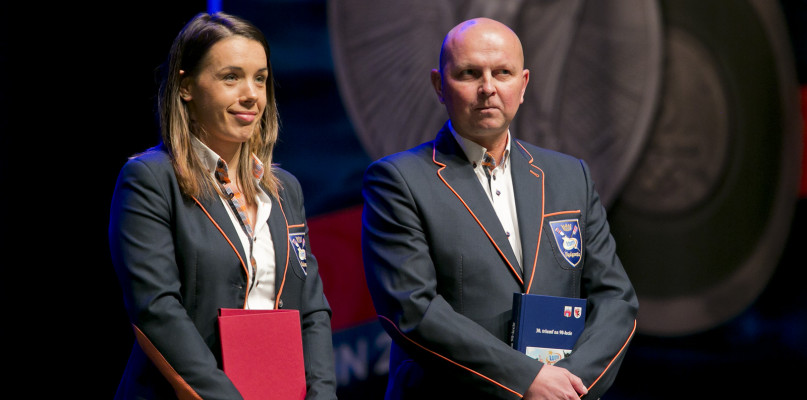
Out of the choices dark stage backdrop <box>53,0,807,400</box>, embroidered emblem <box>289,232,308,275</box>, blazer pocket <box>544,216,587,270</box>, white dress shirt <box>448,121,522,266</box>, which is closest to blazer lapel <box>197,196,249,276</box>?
embroidered emblem <box>289,232,308,275</box>

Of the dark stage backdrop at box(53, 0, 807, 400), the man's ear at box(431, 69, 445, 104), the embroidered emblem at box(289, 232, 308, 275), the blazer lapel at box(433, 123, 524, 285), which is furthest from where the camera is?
the dark stage backdrop at box(53, 0, 807, 400)

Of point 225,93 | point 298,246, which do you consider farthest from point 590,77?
point 225,93

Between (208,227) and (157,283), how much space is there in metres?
0.21

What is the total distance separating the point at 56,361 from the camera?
124 inches

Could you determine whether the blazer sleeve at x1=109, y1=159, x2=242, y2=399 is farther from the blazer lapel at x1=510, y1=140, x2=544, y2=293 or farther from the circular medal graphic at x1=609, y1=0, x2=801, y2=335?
the circular medal graphic at x1=609, y1=0, x2=801, y2=335

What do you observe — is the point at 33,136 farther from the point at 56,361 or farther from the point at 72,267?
the point at 56,361

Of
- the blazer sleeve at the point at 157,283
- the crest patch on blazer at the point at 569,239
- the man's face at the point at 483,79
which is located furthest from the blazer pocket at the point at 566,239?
the blazer sleeve at the point at 157,283

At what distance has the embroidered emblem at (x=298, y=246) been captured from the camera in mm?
2434

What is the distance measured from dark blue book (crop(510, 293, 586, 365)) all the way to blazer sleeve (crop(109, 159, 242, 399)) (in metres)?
0.87

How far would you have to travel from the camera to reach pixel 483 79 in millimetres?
2729

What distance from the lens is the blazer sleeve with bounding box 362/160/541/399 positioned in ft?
7.94

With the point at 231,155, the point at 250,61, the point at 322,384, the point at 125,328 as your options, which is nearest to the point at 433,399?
the point at 322,384

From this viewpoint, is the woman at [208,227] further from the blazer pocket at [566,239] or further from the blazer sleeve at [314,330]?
the blazer pocket at [566,239]

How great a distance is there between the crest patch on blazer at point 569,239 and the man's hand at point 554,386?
405 millimetres
